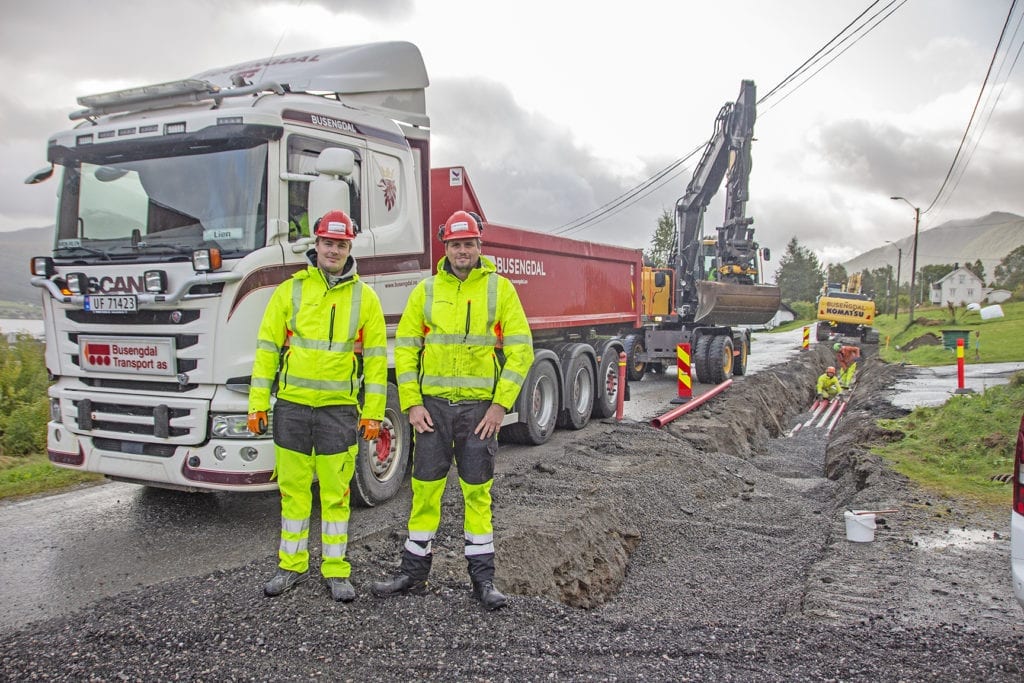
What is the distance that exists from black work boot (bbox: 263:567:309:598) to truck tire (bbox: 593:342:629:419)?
6.43 meters

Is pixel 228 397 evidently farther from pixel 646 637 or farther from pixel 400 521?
pixel 646 637

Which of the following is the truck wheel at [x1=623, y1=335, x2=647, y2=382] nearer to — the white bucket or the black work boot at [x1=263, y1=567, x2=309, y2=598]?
the white bucket

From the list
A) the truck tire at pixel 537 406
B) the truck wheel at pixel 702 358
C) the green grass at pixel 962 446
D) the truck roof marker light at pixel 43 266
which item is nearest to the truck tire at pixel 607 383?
the truck tire at pixel 537 406

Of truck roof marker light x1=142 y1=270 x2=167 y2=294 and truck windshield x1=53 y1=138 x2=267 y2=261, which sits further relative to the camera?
truck windshield x1=53 y1=138 x2=267 y2=261

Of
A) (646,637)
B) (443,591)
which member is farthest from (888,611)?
(443,591)

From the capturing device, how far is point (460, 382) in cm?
399

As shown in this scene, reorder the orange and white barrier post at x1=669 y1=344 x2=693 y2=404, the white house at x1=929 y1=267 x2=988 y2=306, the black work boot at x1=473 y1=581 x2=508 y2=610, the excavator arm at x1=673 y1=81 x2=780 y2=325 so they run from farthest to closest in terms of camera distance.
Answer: the white house at x1=929 y1=267 x2=988 y2=306 < the excavator arm at x1=673 y1=81 x2=780 y2=325 < the orange and white barrier post at x1=669 y1=344 x2=693 y2=404 < the black work boot at x1=473 y1=581 x2=508 y2=610

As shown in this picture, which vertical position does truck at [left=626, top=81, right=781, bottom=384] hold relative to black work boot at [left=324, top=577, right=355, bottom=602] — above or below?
above

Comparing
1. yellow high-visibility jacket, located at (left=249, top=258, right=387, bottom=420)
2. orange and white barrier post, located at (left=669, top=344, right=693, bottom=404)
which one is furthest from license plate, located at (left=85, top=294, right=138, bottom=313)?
orange and white barrier post, located at (left=669, top=344, right=693, bottom=404)

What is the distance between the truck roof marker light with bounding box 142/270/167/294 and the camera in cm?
484

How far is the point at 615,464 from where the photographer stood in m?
7.76

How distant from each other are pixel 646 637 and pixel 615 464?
402cm

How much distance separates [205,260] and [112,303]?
32.0 inches

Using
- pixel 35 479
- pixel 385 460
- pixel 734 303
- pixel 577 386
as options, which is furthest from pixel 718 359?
pixel 35 479
